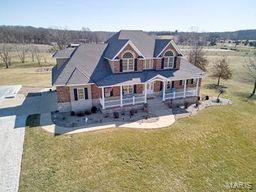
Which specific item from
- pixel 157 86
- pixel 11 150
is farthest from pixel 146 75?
pixel 11 150

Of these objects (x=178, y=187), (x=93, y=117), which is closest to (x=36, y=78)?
(x=93, y=117)

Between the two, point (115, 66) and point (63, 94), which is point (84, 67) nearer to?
point (115, 66)

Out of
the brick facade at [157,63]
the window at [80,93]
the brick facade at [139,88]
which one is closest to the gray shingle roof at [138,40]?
the brick facade at [157,63]

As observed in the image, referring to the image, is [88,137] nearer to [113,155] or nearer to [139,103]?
[113,155]

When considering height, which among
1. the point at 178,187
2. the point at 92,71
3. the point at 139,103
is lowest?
the point at 178,187

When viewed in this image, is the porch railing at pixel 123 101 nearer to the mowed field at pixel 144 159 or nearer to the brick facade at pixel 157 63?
the mowed field at pixel 144 159

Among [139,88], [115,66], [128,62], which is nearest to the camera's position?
[115,66]
